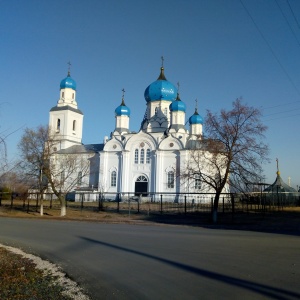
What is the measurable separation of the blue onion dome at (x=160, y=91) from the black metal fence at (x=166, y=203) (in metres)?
17.1

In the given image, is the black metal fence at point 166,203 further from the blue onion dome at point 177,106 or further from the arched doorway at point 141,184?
the blue onion dome at point 177,106

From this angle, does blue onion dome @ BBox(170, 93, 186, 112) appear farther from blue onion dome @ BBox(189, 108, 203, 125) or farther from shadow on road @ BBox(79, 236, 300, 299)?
shadow on road @ BBox(79, 236, 300, 299)

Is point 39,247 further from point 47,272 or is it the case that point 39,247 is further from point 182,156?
point 182,156

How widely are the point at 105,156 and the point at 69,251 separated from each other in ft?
137

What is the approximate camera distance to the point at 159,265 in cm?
827

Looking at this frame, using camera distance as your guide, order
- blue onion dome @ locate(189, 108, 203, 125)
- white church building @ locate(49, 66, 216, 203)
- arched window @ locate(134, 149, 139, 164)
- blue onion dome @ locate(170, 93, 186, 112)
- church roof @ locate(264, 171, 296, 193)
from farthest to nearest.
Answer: blue onion dome @ locate(189, 108, 203, 125)
blue onion dome @ locate(170, 93, 186, 112)
arched window @ locate(134, 149, 139, 164)
white church building @ locate(49, 66, 216, 203)
church roof @ locate(264, 171, 296, 193)

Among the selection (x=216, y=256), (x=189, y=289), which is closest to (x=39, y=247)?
(x=216, y=256)

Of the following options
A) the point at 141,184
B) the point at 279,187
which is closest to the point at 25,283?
the point at 279,187

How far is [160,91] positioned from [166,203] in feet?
73.3

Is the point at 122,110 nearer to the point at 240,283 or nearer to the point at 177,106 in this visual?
the point at 177,106

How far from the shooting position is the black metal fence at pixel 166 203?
30609 millimetres

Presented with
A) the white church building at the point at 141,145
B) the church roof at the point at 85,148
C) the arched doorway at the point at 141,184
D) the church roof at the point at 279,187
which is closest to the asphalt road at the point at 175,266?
the church roof at the point at 279,187

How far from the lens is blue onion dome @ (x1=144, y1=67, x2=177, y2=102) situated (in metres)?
55.2

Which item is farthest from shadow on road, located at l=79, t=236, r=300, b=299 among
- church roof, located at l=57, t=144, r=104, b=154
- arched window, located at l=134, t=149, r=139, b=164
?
church roof, located at l=57, t=144, r=104, b=154
